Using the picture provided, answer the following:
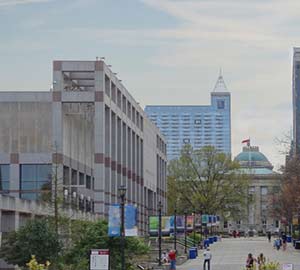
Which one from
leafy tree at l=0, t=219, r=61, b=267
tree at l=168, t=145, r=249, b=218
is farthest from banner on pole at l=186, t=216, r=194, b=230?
leafy tree at l=0, t=219, r=61, b=267

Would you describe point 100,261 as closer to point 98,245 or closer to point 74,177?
point 98,245

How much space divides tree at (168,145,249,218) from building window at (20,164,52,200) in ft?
202

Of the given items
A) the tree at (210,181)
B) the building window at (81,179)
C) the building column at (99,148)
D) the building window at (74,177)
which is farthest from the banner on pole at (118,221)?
the tree at (210,181)

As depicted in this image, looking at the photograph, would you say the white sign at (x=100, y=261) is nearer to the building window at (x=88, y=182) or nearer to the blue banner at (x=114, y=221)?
the blue banner at (x=114, y=221)

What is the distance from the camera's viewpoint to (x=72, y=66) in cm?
8388

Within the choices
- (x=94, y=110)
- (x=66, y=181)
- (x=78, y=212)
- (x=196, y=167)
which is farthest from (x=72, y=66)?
(x=196, y=167)

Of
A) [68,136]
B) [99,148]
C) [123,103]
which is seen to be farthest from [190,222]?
[68,136]

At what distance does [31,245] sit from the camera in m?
48.8

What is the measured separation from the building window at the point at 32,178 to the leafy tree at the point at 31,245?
109ft

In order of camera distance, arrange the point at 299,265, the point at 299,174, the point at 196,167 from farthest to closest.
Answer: the point at 196,167 < the point at 299,174 < the point at 299,265

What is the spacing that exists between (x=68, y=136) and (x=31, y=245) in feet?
126

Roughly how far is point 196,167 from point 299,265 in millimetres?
79490

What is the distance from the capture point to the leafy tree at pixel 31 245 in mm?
48812

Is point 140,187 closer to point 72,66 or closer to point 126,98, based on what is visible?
point 126,98
